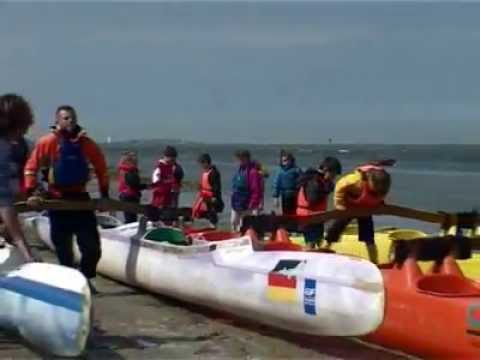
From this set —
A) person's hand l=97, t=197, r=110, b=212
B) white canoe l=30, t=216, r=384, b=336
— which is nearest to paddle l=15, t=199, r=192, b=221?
person's hand l=97, t=197, r=110, b=212

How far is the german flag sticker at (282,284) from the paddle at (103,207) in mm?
1799

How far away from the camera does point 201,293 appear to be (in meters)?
7.88

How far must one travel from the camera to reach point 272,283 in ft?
23.0

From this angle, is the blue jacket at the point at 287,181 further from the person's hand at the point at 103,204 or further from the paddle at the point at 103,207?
the person's hand at the point at 103,204

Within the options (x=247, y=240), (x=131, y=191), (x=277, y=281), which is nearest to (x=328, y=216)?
(x=247, y=240)

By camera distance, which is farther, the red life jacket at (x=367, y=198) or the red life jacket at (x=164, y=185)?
the red life jacket at (x=164, y=185)

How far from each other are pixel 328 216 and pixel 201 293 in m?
1.51

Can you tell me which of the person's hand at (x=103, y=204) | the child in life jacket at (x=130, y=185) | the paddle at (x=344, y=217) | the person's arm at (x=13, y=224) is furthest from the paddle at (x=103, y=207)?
the child in life jacket at (x=130, y=185)

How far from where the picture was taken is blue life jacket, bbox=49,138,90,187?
26.0 feet

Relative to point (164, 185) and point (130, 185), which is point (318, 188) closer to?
point (164, 185)

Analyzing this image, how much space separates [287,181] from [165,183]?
190 cm

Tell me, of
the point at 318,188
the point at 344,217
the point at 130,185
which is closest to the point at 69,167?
the point at 344,217

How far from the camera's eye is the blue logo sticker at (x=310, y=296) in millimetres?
6633

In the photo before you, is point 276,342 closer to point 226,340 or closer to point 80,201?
point 226,340
